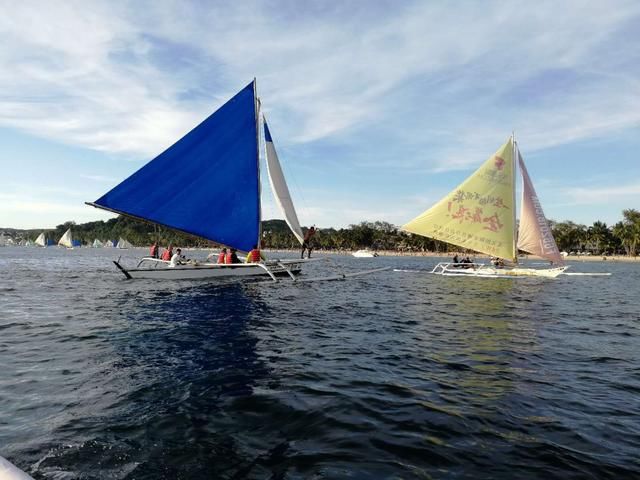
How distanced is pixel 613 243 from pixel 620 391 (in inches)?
7665

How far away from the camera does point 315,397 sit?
8.33m

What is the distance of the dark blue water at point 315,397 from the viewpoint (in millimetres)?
5801

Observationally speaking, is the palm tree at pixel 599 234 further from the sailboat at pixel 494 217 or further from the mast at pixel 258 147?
the mast at pixel 258 147

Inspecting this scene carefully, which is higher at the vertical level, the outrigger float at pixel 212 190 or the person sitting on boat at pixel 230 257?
the outrigger float at pixel 212 190

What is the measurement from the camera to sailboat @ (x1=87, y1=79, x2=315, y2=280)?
27438 millimetres

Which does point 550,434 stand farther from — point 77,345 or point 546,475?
point 77,345

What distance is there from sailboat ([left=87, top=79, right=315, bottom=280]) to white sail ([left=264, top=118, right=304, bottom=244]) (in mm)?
80

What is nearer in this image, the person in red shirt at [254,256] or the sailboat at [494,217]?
the person in red shirt at [254,256]

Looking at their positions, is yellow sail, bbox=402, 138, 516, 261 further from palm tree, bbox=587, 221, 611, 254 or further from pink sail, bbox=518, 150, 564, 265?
palm tree, bbox=587, 221, 611, 254

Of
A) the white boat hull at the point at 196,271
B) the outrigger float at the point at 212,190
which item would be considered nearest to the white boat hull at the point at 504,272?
the outrigger float at the point at 212,190

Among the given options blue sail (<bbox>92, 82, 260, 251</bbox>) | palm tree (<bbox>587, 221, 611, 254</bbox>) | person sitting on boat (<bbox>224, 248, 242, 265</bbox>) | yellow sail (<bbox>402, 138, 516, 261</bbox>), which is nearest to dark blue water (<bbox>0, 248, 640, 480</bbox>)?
blue sail (<bbox>92, 82, 260, 251</bbox>)

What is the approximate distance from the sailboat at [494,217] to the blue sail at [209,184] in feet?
56.3

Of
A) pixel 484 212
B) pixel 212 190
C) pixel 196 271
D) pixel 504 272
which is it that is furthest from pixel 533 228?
pixel 196 271

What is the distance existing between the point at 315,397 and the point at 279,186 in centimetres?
2748
